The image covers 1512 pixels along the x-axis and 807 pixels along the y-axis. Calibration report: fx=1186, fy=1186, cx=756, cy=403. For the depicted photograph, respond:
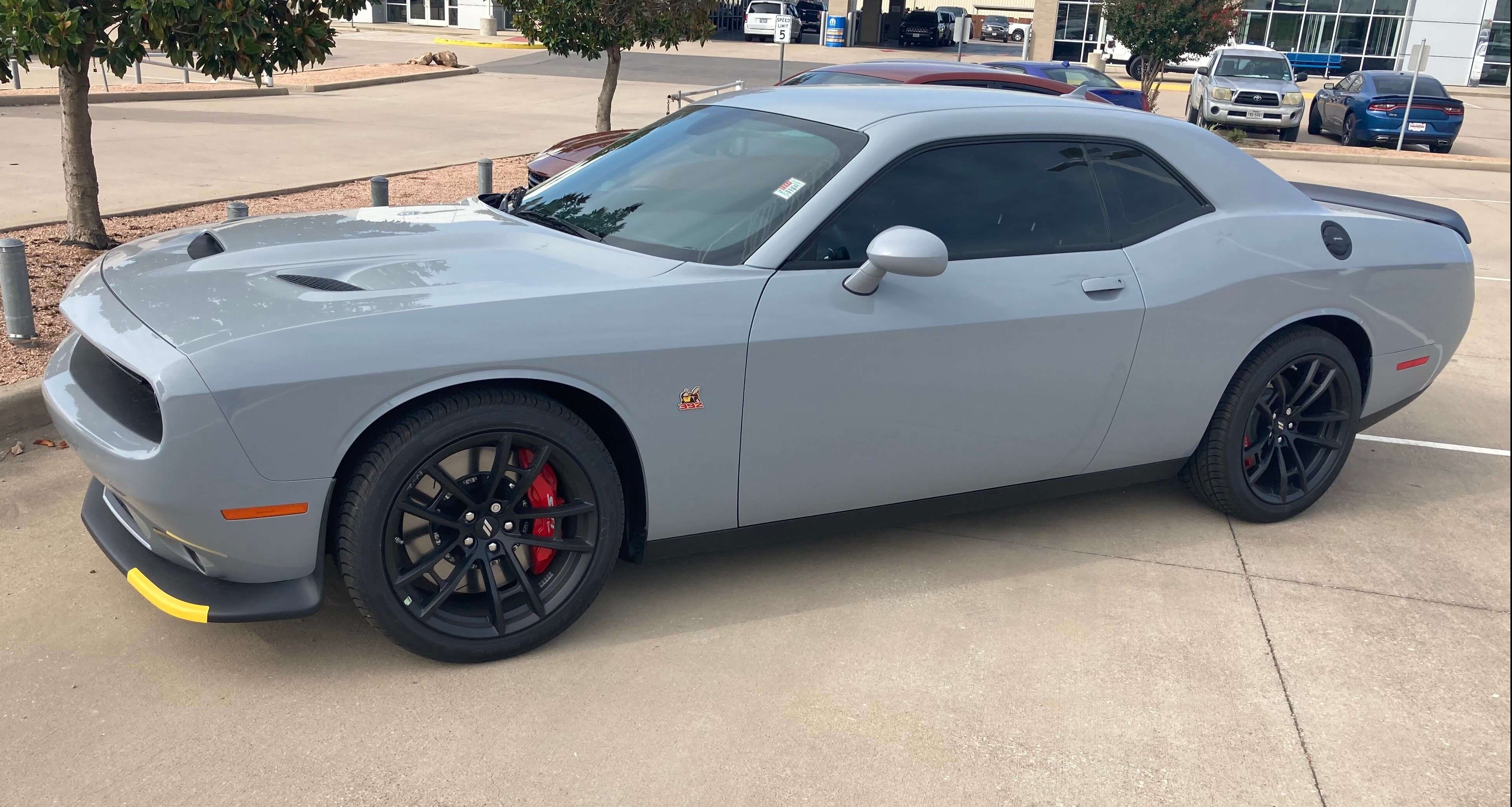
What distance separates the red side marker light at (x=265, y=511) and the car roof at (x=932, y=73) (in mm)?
7371

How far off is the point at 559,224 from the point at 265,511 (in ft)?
4.98

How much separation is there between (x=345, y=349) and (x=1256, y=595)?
316 cm

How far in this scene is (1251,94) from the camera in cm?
2273

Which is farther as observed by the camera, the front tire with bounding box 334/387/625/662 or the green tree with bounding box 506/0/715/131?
the green tree with bounding box 506/0/715/131

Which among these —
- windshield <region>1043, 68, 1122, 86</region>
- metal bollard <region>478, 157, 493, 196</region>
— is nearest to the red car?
metal bollard <region>478, 157, 493, 196</region>

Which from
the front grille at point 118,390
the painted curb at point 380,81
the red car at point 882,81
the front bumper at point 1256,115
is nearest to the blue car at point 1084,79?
the front bumper at point 1256,115

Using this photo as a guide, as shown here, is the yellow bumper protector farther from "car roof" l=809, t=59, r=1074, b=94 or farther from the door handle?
"car roof" l=809, t=59, r=1074, b=94

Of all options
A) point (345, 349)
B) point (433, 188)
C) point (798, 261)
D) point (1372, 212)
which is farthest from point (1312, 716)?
point (433, 188)

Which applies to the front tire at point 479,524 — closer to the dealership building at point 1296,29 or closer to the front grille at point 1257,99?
the front grille at point 1257,99

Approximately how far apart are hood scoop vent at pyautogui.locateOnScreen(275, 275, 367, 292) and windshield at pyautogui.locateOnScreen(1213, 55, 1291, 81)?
23.7 metres

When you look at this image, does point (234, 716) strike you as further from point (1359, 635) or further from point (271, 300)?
point (1359, 635)

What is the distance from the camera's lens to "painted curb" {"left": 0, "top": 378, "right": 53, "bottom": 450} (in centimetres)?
489

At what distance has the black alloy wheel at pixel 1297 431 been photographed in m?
4.64

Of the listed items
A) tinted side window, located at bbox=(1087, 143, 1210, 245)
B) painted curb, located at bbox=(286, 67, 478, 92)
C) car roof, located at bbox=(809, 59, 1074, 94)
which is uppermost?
car roof, located at bbox=(809, 59, 1074, 94)
